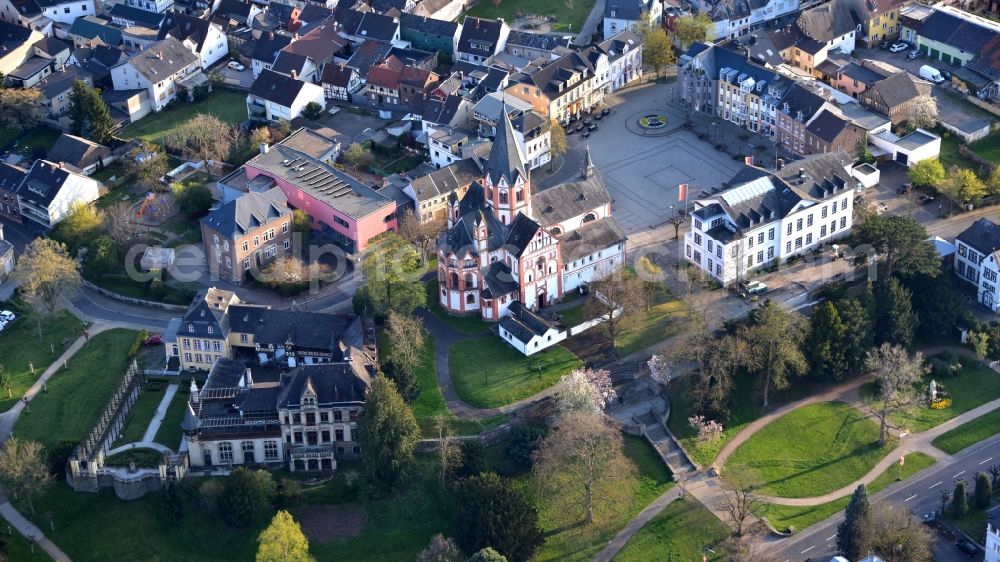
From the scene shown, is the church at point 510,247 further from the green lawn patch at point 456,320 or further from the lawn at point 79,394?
the lawn at point 79,394

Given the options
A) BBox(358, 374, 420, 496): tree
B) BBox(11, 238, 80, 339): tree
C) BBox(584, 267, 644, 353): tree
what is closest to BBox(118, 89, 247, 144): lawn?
BBox(11, 238, 80, 339): tree

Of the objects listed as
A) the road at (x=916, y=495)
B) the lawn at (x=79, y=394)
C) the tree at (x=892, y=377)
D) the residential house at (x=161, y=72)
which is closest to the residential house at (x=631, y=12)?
the residential house at (x=161, y=72)

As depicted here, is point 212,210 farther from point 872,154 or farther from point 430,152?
point 872,154

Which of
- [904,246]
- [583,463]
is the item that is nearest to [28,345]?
[583,463]

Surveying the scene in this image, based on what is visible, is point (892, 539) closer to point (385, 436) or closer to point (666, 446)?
point (666, 446)

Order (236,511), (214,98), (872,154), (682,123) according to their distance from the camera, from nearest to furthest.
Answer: (236,511) < (872,154) < (682,123) < (214,98)

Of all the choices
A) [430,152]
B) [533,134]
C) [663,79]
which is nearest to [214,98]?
[430,152]

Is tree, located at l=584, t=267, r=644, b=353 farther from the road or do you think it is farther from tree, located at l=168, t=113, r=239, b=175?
tree, located at l=168, t=113, r=239, b=175
